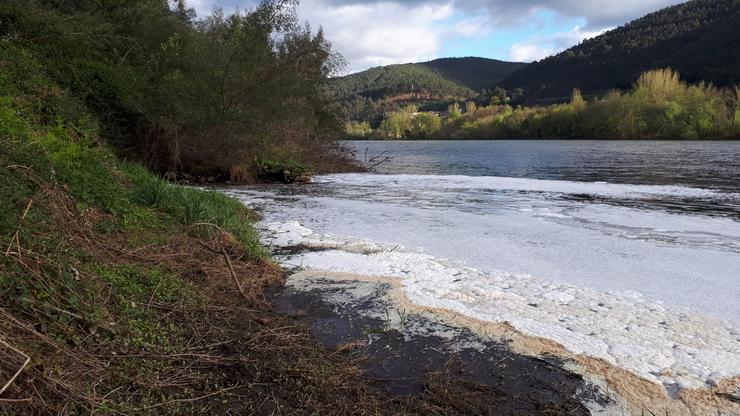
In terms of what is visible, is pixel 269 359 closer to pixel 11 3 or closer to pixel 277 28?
pixel 11 3

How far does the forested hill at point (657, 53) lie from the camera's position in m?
120

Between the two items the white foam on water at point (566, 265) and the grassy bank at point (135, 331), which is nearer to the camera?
the grassy bank at point (135, 331)

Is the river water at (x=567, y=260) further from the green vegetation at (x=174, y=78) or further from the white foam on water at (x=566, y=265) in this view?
the green vegetation at (x=174, y=78)

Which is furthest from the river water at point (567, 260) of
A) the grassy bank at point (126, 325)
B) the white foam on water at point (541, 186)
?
the grassy bank at point (126, 325)

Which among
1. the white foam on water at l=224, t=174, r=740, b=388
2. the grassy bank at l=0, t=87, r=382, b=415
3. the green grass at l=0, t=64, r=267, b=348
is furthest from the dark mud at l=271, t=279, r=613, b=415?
the green grass at l=0, t=64, r=267, b=348

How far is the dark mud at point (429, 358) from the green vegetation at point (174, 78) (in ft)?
39.5

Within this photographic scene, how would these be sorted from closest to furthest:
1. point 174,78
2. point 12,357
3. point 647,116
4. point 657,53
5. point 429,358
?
point 12,357
point 429,358
point 174,78
point 647,116
point 657,53

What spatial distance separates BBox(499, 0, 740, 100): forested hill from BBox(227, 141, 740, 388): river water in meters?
115

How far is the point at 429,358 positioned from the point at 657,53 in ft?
576

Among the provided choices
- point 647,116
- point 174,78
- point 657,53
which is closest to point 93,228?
point 174,78

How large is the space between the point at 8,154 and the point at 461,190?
14.0 metres

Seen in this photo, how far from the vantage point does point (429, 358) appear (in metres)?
3.97

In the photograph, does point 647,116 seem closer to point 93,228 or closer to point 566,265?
point 566,265

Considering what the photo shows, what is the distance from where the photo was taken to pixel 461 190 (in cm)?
1709
